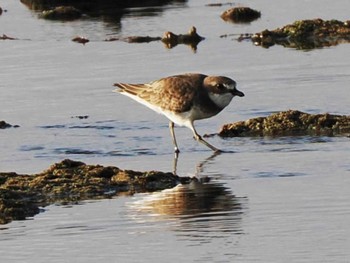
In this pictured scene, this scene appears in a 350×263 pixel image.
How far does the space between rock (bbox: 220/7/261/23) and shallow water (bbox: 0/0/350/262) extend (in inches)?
9.1

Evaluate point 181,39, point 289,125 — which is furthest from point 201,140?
point 181,39

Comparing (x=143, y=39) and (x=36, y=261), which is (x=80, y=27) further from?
(x=36, y=261)

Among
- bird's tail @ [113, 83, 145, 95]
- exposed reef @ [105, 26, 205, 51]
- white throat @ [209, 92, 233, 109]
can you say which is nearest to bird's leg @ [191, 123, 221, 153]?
white throat @ [209, 92, 233, 109]

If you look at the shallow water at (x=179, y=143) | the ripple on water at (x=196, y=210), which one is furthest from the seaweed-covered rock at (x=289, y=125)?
the ripple on water at (x=196, y=210)

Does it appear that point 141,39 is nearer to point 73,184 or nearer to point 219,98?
point 219,98

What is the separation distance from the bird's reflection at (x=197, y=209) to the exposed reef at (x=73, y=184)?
0.94ft

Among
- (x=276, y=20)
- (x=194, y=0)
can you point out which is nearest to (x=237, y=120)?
(x=276, y=20)

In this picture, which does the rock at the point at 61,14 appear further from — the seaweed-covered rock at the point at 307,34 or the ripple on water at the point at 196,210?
the ripple on water at the point at 196,210

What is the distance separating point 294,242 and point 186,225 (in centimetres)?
129

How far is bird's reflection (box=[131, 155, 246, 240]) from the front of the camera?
1266cm

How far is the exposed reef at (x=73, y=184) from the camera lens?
14.3 meters

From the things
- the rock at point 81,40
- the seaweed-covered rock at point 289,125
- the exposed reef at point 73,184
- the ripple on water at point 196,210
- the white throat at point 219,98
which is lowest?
the ripple on water at point 196,210

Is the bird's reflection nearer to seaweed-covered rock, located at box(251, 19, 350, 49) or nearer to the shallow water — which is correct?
the shallow water

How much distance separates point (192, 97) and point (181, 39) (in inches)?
318
